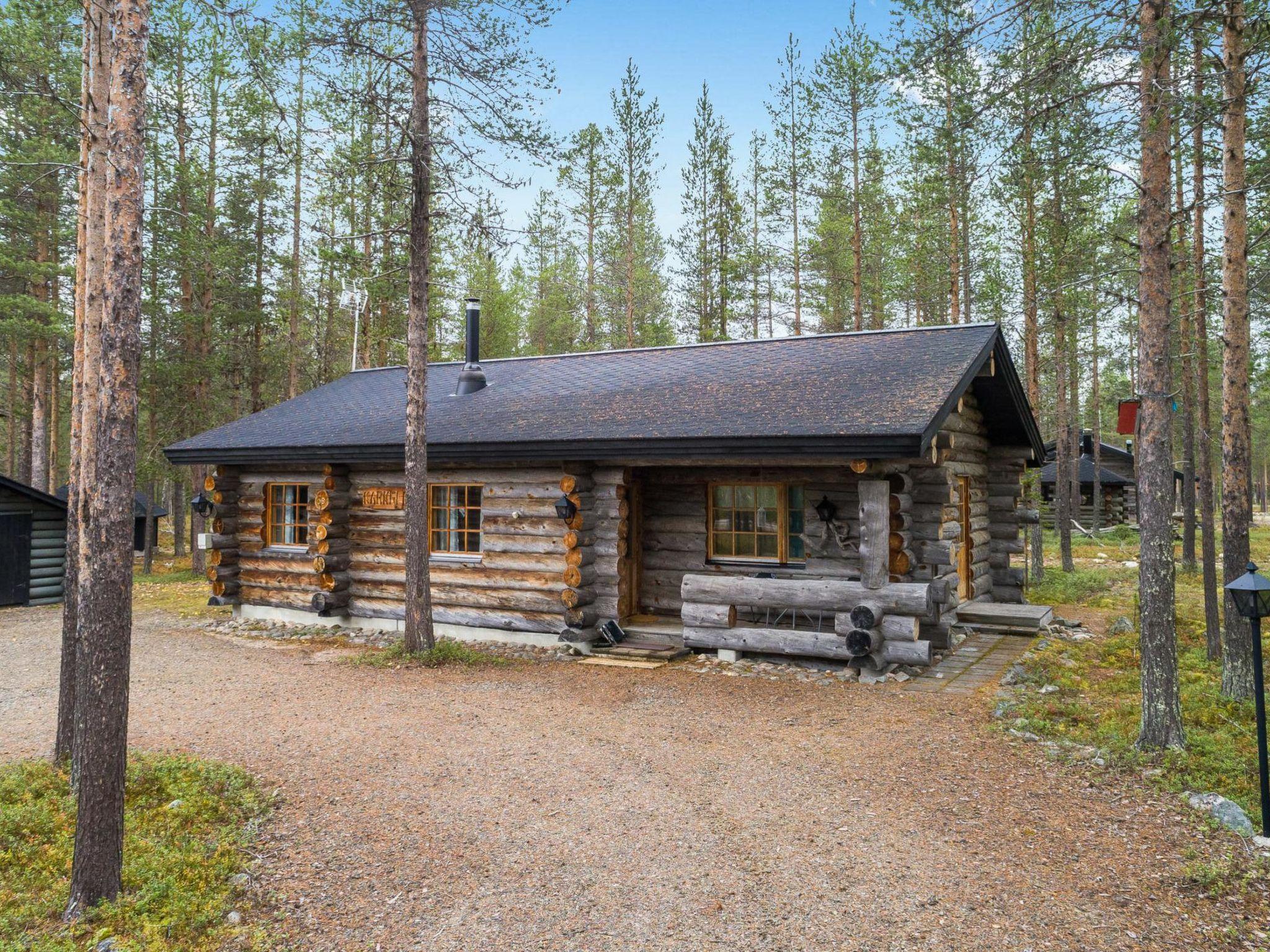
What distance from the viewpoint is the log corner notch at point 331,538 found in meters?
11.8

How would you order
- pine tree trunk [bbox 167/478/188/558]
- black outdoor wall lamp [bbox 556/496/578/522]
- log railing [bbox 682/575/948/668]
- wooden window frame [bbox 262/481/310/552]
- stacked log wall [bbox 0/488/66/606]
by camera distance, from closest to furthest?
log railing [bbox 682/575/948/668] → black outdoor wall lamp [bbox 556/496/578/522] → wooden window frame [bbox 262/481/310/552] → stacked log wall [bbox 0/488/66/606] → pine tree trunk [bbox 167/478/188/558]

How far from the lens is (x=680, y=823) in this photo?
194 inches

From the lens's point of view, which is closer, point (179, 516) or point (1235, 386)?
point (1235, 386)

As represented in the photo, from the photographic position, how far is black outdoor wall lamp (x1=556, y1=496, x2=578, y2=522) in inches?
398

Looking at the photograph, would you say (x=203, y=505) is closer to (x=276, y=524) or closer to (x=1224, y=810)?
(x=276, y=524)

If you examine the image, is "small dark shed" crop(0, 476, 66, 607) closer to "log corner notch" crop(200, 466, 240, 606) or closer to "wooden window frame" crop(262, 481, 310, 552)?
"log corner notch" crop(200, 466, 240, 606)

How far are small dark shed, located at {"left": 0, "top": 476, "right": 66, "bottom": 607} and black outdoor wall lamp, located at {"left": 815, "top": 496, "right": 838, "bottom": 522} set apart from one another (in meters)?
13.3

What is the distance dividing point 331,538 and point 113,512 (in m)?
8.50

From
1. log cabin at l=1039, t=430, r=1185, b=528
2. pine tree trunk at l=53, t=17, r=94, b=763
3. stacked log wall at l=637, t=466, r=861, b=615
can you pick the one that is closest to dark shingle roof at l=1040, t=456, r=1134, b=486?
log cabin at l=1039, t=430, r=1185, b=528

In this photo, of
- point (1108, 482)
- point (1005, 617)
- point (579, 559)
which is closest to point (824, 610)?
point (579, 559)

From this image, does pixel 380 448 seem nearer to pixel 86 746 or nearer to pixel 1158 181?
pixel 86 746

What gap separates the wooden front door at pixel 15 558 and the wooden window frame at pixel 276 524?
17.9 feet

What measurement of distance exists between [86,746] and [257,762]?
2.40 metres

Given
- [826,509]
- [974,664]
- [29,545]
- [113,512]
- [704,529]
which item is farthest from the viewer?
[29,545]
